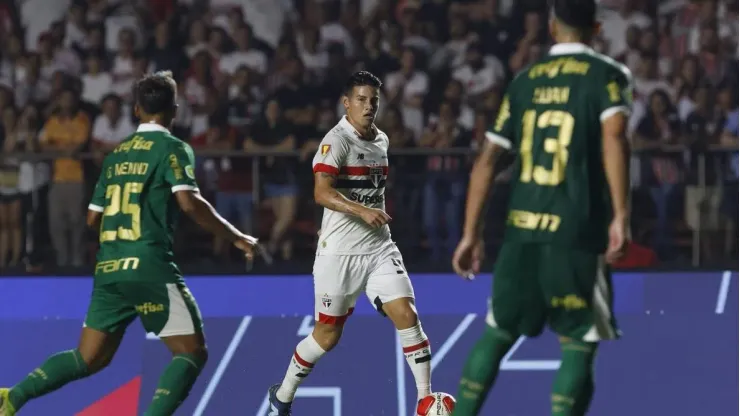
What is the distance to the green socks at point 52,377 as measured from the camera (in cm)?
695

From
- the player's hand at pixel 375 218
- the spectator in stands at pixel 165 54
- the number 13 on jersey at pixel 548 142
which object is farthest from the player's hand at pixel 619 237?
the spectator in stands at pixel 165 54

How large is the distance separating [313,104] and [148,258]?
6617 millimetres

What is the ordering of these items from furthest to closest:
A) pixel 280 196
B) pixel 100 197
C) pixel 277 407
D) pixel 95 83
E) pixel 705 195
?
1. pixel 95 83
2. pixel 280 196
3. pixel 705 195
4. pixel 277 407
5. pixel 100 197

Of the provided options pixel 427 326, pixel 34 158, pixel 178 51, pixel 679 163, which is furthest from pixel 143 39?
pixel 427 326

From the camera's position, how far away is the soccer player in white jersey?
7.75m

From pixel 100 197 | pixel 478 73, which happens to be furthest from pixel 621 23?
pixel 100 197

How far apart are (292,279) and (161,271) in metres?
3.88

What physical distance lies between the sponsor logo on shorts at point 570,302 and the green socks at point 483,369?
0.87 feet

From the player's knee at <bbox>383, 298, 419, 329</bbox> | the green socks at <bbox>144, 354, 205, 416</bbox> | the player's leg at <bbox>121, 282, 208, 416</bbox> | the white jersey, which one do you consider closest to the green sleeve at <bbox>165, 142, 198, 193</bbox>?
the player's leg at <bbox>121, 282, 208, 416</bbox>

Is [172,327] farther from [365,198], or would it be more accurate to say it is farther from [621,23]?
[621,23]

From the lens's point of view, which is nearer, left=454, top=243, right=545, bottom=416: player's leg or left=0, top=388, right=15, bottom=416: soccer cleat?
left=454, top=243, right=545, bottom=416: player's leg

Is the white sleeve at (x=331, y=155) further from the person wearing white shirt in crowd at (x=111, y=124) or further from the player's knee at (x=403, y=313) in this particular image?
the person wearing white shirt in crowd at (x=111, y=124)

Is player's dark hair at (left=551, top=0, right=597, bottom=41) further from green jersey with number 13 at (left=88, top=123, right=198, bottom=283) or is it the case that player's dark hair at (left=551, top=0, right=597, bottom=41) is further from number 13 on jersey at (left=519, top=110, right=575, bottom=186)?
green jersey with number 13 at (left=88, top=123, right=198, bottom=283)

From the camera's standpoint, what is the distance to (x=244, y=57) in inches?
551
